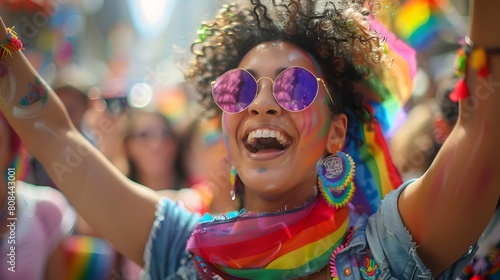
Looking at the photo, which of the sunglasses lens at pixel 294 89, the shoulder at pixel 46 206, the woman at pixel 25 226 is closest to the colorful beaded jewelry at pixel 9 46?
the woman at pixel 25 226

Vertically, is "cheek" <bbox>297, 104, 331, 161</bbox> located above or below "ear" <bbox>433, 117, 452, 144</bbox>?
above

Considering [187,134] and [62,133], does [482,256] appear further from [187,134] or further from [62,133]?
[187,134]

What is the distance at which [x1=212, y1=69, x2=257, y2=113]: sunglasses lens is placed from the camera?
1936 mm

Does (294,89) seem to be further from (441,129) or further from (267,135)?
(441,129)

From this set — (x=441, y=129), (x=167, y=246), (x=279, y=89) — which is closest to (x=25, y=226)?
(x=167, y=246)

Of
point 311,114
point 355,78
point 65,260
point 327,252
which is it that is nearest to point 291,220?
point 327,252

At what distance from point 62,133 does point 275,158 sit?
689 mm

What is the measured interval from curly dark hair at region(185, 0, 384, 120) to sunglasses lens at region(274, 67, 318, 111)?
0.16 m

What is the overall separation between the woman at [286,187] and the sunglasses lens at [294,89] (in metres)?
0.01

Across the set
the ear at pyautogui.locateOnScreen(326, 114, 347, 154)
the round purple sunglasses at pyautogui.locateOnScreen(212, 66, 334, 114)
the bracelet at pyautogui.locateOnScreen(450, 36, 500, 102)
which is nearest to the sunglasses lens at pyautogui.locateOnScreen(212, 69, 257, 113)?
the round purple sunglasses at pyautogui.locateOnScreen(212, 66, 334, 114)

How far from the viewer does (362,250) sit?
1813 mm

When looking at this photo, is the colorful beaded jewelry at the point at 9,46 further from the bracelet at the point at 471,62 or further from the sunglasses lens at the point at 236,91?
the bracelet at the point at 471,62

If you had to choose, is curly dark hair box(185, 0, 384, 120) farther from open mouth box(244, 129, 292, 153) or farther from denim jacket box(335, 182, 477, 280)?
denim jacket box(335, 182, 477, 280)

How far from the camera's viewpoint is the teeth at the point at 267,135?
190 centimetres
